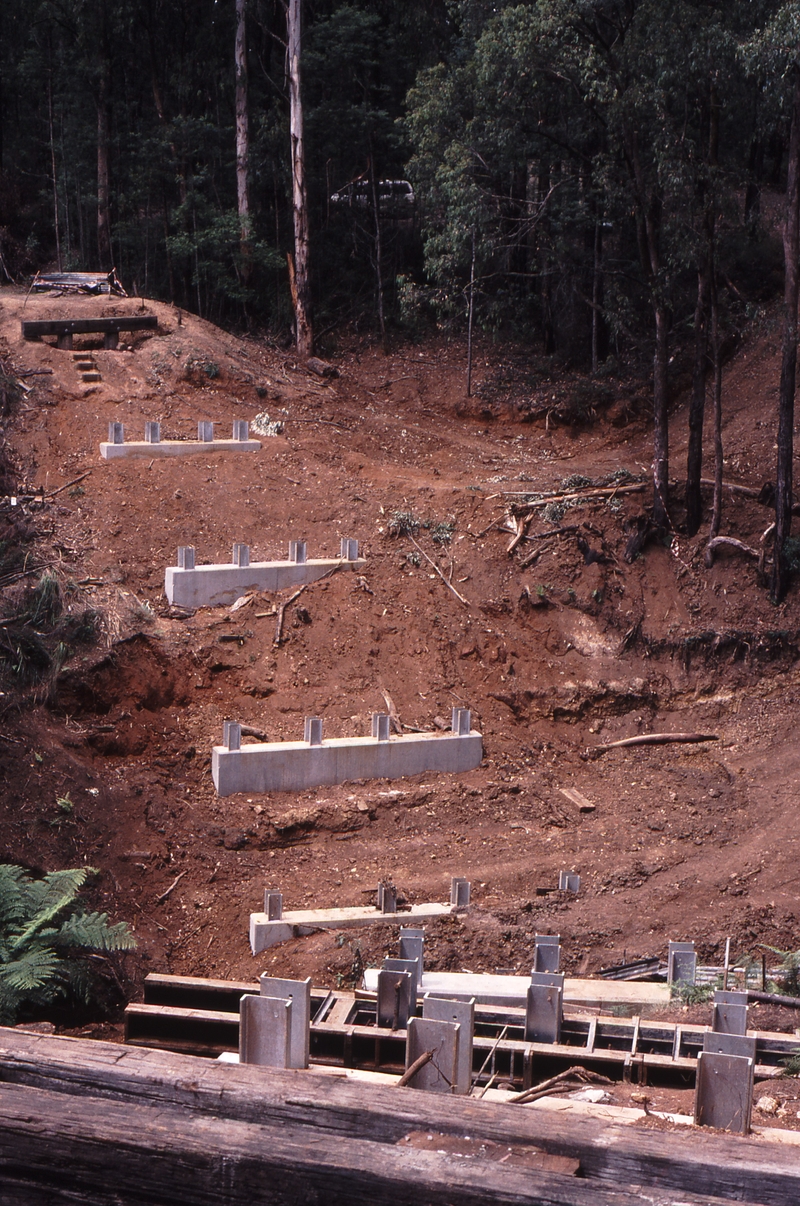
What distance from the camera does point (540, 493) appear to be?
50.0 ft

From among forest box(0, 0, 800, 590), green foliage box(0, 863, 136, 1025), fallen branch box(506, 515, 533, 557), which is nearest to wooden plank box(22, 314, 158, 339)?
forest box(0, 0, 800, 590)

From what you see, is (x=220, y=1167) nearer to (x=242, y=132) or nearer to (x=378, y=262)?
(x=378, y=262)

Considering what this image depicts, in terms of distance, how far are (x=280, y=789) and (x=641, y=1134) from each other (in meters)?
9.13

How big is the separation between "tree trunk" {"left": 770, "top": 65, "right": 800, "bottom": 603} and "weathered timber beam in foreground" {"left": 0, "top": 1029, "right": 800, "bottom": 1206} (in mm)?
12604

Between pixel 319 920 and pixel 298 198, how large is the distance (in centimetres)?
1667

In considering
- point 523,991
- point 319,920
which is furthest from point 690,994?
point 319,920

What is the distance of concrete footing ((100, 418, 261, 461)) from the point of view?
14367mm

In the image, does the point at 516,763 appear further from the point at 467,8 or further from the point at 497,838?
the point at 467,8

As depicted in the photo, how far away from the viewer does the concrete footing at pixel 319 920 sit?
849 centimetres

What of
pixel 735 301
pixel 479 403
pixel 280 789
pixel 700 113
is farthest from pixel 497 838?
pixel 735 301

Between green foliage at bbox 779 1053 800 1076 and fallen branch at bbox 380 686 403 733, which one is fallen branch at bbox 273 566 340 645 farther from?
green foliage at bbox 779 1053 800 1076

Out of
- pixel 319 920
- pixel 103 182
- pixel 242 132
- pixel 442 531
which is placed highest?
pixel 242 132

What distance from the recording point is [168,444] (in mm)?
Answer: 14609

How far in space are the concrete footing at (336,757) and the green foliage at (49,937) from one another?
3407mm
